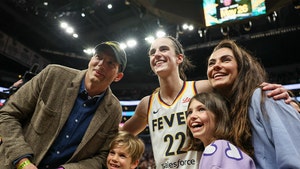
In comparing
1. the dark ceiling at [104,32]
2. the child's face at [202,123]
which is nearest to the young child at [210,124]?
the child's face at [202,123]

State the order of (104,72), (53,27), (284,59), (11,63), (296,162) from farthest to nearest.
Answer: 1. (284,59)
2. (11,63)
3. (53,27)
4. (104,72)
5. (296,162)

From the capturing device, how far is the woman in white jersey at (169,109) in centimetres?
219

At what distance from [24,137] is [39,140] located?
0.41ft

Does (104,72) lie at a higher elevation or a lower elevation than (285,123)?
higher

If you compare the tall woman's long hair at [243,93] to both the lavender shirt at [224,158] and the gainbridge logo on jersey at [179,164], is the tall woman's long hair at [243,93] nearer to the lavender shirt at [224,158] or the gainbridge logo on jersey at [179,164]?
the lavender shirt at [224,158]

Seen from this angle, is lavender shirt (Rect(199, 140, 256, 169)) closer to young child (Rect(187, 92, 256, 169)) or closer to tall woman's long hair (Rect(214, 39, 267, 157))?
young child (Rect(187, 92, 256, 169))

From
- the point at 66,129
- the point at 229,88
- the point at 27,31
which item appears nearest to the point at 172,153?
the point at 229,88

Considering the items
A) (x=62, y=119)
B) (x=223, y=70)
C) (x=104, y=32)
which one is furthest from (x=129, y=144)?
(x=104, y=32)

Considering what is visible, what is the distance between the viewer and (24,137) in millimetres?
2010

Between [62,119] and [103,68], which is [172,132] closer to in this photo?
[103,68]

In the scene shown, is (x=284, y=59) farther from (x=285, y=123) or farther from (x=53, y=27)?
(x=285, y=123)

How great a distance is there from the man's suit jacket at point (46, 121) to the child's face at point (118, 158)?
0.08 meters

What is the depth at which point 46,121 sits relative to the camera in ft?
6.71

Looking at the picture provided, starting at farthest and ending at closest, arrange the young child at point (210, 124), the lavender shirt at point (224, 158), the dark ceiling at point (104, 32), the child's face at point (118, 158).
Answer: the dark ceiling at point (104, 32)
the child's face at point (118, 158)
the young child at point (210, 124)
the lavender shirt at point (224, 158)
